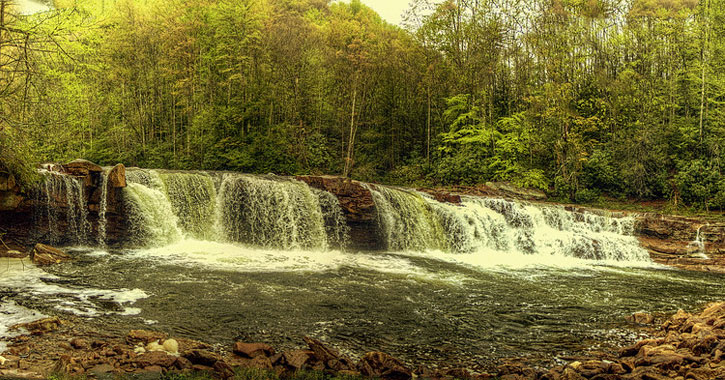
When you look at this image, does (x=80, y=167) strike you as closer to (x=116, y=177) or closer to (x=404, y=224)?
(x=116, y=177)

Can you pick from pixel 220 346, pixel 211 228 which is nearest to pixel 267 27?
pixel 211 228

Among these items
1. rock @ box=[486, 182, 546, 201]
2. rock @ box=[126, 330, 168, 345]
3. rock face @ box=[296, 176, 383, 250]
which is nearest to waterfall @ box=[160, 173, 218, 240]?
rock face @ box=[296, 176, 383, 250]

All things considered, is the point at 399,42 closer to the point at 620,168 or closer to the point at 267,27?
the point at 267,27

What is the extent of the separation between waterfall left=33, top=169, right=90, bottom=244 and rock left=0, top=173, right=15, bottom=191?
0.66 m

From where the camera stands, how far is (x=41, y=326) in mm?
7184

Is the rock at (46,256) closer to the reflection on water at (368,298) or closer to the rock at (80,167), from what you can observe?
the reflection on water at (368,298)

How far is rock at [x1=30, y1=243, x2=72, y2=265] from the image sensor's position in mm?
12375

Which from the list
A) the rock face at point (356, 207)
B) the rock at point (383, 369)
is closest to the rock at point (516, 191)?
the rock face at point (356, 207)

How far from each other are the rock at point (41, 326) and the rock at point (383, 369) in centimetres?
491

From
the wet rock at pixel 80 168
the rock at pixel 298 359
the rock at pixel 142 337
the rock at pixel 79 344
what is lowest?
the rock at pixel 298 359

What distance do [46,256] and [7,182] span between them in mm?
3259

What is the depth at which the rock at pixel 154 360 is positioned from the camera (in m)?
5.86

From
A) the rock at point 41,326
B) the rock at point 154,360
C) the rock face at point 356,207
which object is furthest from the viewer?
the rock face at point 356,207

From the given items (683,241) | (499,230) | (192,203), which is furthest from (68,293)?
(683,241)
